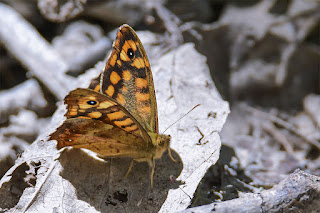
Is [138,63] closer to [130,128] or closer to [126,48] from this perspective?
[126,48]

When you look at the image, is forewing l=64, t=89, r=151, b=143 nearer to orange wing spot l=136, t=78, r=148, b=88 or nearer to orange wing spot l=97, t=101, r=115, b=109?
orange wing spot l=97, t=101, r=115, b=109

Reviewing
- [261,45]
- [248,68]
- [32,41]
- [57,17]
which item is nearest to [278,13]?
[261,45]

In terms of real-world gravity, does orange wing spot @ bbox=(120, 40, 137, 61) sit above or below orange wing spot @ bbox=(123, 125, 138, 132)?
above

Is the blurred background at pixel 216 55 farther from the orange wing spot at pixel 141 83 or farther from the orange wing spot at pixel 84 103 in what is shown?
the orange wing spot at pixel 84 103

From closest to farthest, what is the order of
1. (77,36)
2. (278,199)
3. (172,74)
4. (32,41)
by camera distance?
(278,199) < (172,74) < (32,41) < (77,36)

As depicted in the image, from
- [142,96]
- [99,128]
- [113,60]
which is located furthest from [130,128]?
[113,60]

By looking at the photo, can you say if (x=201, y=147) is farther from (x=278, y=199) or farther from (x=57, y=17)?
(x=57, y=17)

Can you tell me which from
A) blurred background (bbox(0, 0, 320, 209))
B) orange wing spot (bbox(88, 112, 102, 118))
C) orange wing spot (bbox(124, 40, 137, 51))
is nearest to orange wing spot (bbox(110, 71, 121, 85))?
orange wing spot (bbox(124, 40, 137, 51))

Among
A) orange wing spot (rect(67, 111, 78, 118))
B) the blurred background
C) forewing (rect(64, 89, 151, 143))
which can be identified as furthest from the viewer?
the blurred background
